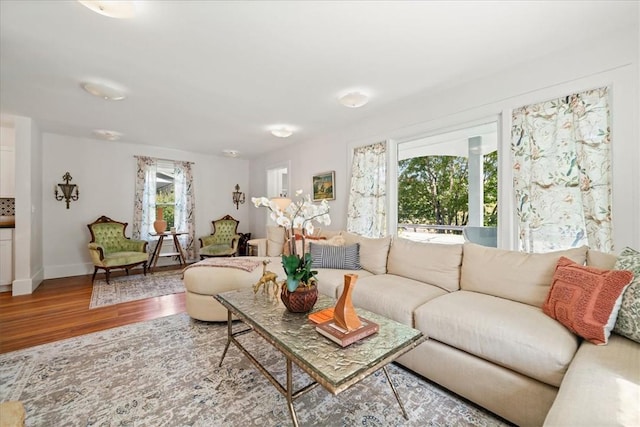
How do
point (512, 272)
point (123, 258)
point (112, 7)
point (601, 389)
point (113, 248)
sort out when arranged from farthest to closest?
point (113, 248) → point (123, 258) → point (512, 272) → point (112, 7) → point (601, 389)

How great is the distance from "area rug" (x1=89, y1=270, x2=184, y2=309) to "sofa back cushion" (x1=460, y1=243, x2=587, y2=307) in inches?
142

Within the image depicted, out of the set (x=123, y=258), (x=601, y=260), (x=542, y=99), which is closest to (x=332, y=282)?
(x=601, y=260)

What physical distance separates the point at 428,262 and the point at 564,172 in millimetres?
1256

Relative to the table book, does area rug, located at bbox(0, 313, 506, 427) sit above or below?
below

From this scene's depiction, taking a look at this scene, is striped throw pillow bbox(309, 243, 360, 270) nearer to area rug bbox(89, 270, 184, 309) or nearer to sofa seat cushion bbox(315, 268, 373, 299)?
sofa seat cushion bbox(315, 268, 373, 299)

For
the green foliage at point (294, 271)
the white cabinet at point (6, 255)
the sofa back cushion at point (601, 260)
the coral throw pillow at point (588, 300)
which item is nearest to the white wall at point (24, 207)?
the white cabinet at point (6, 255)

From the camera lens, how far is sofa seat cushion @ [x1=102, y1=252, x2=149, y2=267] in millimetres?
4020

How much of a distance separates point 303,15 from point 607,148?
2313mm

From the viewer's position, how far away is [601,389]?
96cm

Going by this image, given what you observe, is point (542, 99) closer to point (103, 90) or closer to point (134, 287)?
point (103, 90)

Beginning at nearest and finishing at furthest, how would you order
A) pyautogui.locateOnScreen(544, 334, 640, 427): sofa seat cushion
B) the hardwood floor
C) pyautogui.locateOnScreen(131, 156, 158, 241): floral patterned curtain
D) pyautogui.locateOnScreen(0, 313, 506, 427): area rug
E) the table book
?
pyautogui.locateOnScreen(544, 334, 640, 427): sofa seat cushion
the table book
pyautogui.locateOnScreen(0, 313, 506, 427): area rug
the hardwood floor
pyautogui.locateOnScreen(131, 156, 158, 241): floral patterned curtain

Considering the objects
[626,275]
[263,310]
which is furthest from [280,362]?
[626,275]

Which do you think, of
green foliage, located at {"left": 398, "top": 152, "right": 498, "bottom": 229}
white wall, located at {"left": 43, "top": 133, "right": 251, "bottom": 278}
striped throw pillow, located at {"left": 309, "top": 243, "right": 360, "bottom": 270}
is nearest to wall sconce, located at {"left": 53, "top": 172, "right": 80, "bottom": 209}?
white wall, located at {"left": 43, "top": 133, "right": 251, "bottom": 278}

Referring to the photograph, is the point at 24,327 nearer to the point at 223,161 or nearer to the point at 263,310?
the point at 263,310
